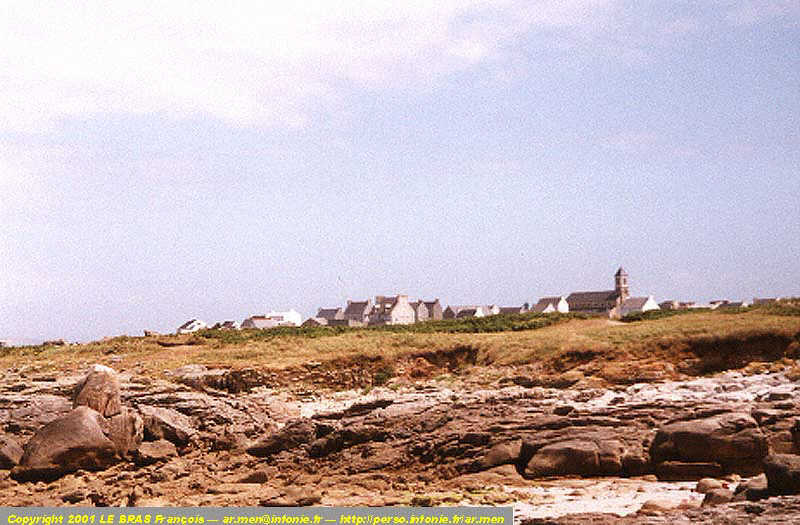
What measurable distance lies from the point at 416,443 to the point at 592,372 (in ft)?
36.1

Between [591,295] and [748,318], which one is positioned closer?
[748,318]

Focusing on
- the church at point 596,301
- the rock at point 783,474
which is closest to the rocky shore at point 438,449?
the rock at point 783,474

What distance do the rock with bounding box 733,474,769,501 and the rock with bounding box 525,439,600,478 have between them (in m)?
4.37

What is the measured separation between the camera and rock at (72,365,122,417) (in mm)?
24328

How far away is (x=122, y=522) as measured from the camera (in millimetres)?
17359

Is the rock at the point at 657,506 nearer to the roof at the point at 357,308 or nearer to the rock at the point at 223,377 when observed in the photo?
the rock at the point at 223,377

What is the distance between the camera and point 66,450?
22.2m

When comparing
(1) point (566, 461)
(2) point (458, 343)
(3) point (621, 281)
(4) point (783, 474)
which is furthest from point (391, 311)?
(4) point (783, 474)

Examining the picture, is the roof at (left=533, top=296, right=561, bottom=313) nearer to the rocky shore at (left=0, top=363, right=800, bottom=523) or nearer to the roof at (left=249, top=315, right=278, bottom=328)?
the roof at (left=249, top=315, right=278, bottom=328)

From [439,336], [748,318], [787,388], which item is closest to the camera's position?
[787,388]

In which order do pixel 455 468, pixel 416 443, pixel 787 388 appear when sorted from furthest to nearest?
pixel 787 388, pixel 416 443, pixel 455 468

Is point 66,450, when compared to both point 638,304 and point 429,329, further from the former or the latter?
point 638,304

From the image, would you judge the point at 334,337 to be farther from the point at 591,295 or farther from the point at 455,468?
the point at 591,295

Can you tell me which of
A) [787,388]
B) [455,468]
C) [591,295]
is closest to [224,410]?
[455,468]
